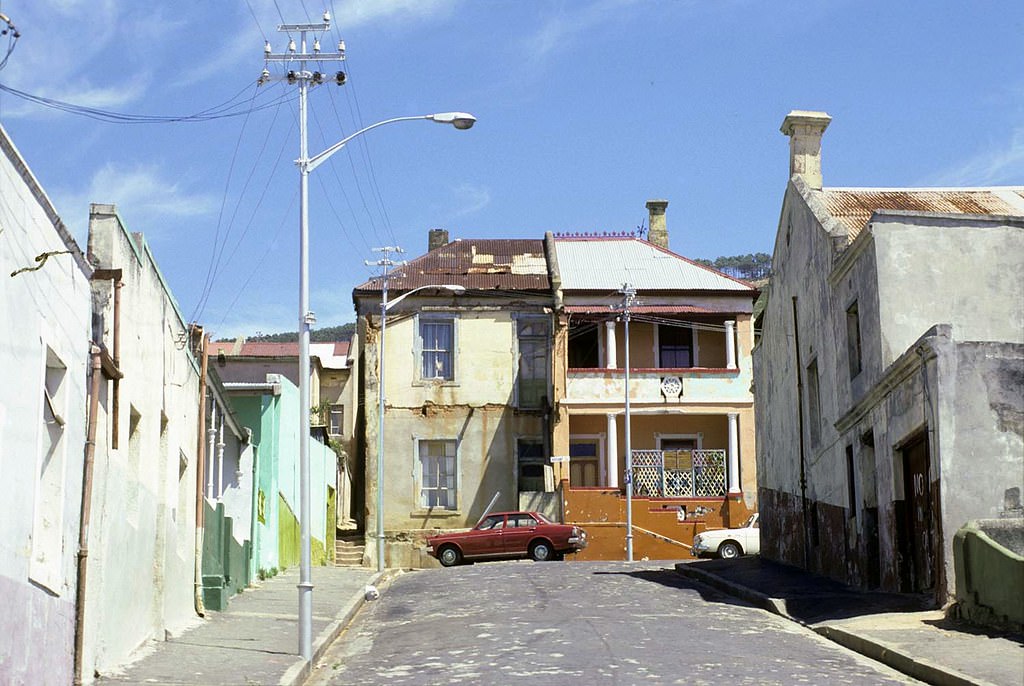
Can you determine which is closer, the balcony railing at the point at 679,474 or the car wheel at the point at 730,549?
the car wheel at the point at 730,549

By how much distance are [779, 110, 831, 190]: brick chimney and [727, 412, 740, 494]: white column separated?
14.3 metres

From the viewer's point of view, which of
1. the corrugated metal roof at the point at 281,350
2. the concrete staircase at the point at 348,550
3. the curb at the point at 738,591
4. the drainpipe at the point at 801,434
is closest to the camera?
the curb at the point at 738,591

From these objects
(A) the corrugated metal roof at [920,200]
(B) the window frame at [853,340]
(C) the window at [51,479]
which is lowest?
→ (C) the window at [51,479]

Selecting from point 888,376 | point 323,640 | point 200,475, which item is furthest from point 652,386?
point 323,640

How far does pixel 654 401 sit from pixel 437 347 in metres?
7.22

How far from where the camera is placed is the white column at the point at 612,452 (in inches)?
1693

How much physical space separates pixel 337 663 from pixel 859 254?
37.5ft

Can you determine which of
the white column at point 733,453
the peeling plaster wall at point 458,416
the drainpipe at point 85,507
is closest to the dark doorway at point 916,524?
the drainpipe at point 85,507

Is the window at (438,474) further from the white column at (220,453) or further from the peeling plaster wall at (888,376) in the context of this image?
the white column at (220,453)

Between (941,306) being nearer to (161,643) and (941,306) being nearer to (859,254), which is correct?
(859,254)

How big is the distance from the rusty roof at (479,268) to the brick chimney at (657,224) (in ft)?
16.8

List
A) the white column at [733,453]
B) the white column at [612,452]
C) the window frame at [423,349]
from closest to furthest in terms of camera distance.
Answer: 1. the white column at [733,453]
2. the white column at [612,452]
3. the window frame at [423,349]

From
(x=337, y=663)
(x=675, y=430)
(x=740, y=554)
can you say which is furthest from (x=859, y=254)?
Result: (x=675, y=430)

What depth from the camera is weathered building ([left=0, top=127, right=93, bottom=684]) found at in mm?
11016
